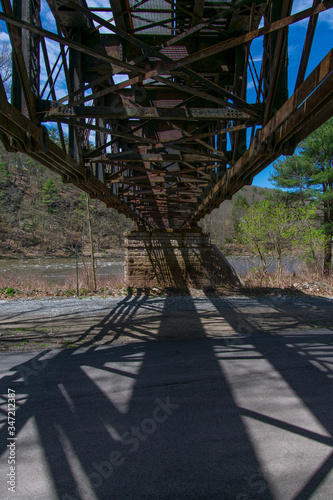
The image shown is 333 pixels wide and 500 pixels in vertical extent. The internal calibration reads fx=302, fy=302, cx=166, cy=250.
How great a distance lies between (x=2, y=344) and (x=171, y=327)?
3.99 m

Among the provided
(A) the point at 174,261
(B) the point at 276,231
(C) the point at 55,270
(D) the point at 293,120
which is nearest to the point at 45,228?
(C) the point at 55,270

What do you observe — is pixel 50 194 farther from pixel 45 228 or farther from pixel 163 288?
pixel 163 288

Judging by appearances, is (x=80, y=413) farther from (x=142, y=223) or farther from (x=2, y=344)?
(x=142, y=223)

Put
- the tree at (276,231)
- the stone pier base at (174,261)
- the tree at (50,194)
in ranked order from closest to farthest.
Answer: the tree at (276,231) → the stone pier base at (174,261) → the tree at (50,194)

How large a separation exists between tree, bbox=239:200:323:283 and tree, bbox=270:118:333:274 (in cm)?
344

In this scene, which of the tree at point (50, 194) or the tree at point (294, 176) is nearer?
the tree at point (294, 176)

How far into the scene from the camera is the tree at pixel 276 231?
51.7ft

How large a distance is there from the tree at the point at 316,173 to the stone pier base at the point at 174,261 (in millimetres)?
7393

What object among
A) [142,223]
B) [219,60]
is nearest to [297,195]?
[142,223]

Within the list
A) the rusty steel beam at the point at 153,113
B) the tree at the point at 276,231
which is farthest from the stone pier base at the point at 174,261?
the rusty steel beam at the point at 153,113

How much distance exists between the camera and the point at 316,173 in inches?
842

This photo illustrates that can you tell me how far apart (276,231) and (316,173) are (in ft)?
28.0

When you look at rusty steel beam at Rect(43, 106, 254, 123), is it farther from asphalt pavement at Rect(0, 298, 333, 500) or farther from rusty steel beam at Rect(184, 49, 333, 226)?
asphalt pavement at Rect(0, 298, 333, 500)

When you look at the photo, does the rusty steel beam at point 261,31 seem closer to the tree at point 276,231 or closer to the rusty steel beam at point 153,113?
the rusty steel beam at point 153,113
